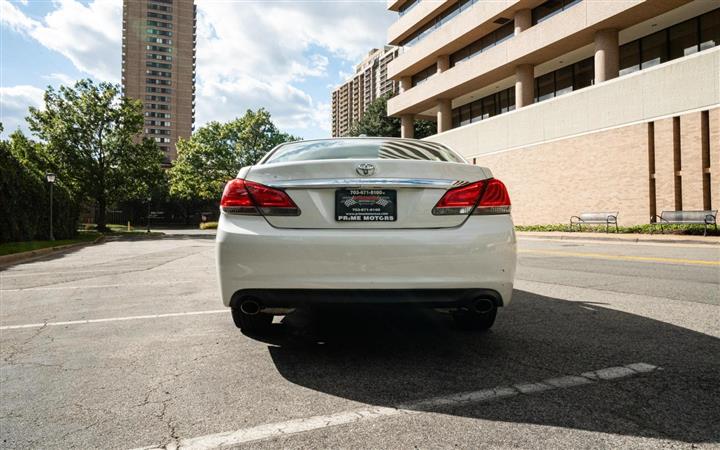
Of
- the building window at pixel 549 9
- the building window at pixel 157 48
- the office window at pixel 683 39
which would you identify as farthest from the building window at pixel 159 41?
the office window at pixel 683 39

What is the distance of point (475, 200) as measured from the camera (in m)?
3.17

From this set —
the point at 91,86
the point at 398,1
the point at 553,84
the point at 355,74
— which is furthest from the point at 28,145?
the point at 355,74

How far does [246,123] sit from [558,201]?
1735 inches

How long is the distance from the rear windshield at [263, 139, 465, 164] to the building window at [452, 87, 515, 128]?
29299mm

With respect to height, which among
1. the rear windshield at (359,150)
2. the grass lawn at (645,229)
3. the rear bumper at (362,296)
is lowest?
the rear bumper at (362,296)

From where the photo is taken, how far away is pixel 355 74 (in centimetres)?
15738

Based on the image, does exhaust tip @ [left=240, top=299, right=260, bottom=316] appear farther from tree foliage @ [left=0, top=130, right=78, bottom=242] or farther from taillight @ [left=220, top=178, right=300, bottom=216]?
tree foliage @ [left=0, top=130, right=78, bottom=242]

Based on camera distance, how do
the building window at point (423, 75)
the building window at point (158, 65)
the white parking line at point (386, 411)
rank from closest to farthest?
1. the white parking line at point (386, 411)
2. the building window at point (423, 75)
3. the building window at point (158, 65)

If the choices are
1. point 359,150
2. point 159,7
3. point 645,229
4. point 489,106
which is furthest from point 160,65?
point 359,150

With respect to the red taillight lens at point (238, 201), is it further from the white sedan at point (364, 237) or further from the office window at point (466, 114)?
the office window at point (466, 114)

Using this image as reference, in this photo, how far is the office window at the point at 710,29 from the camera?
19.7 metres

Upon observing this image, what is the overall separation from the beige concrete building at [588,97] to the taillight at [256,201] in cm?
1890

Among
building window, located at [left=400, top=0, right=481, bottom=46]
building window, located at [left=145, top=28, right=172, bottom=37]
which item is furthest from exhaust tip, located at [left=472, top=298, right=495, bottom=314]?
building window, located at [left=145, top=28, right=172, bottom=37]

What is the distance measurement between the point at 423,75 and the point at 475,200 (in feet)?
122
